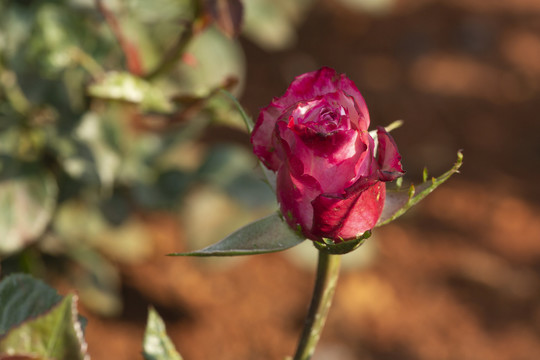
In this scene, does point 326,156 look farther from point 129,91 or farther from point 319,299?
point 129,91

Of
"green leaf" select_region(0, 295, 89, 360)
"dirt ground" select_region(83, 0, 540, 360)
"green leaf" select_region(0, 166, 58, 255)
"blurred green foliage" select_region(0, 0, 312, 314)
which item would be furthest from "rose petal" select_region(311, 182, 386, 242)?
"dirt ground" select_region(83, 0, 540, 360)

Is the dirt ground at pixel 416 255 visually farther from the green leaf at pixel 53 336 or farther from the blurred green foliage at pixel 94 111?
the green leaf at pixel 53 336

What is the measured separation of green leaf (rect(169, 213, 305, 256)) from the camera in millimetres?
425

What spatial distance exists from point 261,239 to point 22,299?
16 centimetres

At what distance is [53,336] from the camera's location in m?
0.36

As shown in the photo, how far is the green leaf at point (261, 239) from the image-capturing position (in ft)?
1.39

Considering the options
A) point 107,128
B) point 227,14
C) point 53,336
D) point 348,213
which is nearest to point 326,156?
point 348,213

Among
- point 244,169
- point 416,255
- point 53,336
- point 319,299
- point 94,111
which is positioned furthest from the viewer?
point 416,255

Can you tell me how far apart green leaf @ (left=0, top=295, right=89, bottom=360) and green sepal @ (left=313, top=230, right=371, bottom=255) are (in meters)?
0.15

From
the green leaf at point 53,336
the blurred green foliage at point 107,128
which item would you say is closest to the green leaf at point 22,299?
the green leaf at point 53,336

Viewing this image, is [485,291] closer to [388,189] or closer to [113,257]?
[113,257]

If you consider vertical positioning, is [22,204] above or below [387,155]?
below

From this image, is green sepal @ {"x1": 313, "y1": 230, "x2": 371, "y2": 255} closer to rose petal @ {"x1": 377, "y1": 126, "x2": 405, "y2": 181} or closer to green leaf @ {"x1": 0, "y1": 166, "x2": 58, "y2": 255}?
rose petal @ {"x1": 377, "y1": 126, "x2": 405, "y2": 181}

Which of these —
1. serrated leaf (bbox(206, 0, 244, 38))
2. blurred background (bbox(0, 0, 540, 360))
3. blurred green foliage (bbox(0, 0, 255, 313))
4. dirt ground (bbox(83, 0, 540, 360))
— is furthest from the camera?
dirt ground (bbox(83, 0, 540, 360))
